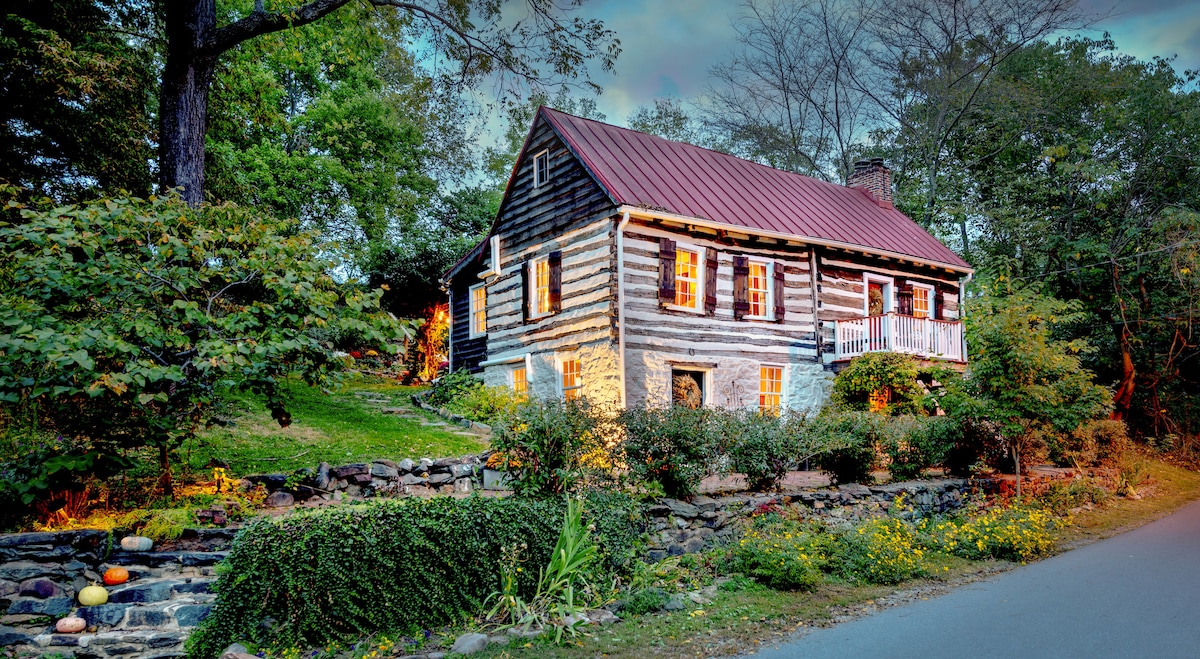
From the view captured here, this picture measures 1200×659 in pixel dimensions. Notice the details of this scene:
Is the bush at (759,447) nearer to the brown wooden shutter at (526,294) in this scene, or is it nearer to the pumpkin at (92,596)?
the pumpkin at (92,596)

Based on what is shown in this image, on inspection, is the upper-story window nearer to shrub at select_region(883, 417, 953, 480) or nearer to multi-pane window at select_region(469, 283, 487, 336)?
shrub at select_region(883, 417, 953, 480)

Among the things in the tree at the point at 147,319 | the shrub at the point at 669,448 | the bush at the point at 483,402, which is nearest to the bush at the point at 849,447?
the shrub at the point at 669,448

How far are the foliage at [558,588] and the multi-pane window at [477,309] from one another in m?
14.1

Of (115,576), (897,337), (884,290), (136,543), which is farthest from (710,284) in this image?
(115,576)

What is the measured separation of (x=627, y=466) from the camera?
860 cm

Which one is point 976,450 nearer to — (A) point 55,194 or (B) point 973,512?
(B) point 973,512

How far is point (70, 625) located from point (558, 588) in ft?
14.4

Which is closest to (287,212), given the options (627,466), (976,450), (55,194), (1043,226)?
(55,194)

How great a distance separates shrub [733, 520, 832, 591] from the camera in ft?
24.7

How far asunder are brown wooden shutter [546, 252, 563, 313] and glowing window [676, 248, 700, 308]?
9.61ft

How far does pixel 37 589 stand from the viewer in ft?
19.8

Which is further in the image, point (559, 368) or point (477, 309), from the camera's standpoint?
point (477, 309)

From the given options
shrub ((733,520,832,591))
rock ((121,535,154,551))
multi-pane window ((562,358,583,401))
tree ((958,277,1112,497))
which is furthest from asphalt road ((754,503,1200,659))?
multi-pane window ((562,358,583,401))

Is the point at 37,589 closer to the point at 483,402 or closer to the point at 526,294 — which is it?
the point at 483,402
